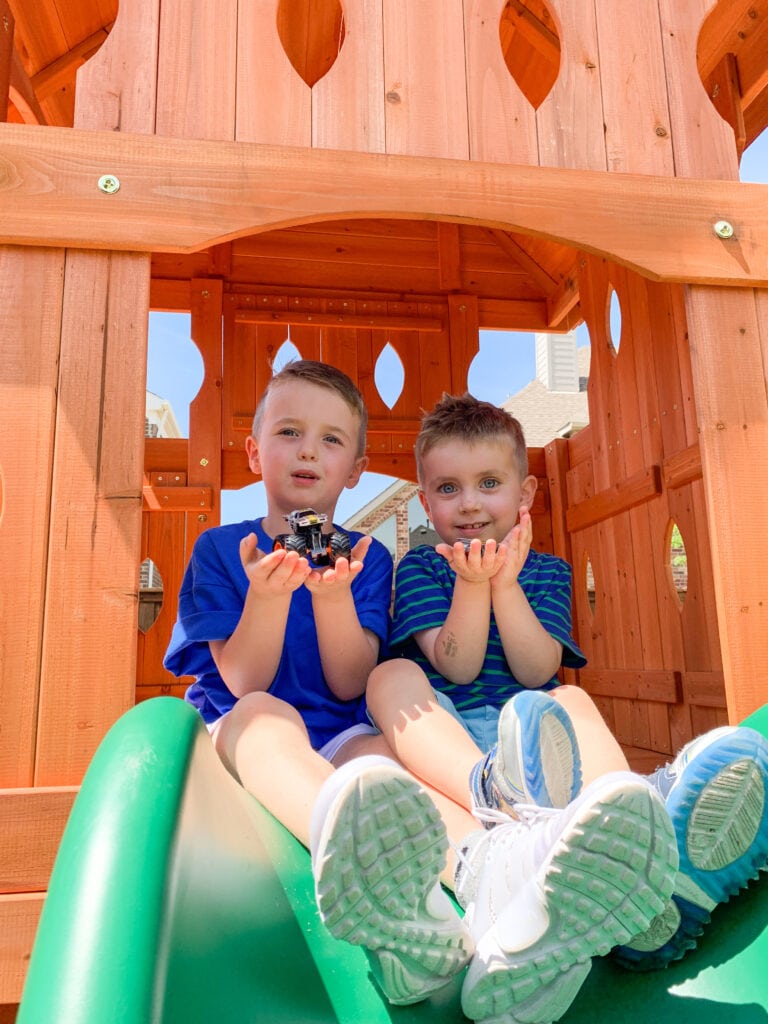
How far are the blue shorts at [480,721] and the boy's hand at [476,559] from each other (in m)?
0.26

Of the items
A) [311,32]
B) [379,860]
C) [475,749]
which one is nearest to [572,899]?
[379,860]

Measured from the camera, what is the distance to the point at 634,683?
12.0 feet

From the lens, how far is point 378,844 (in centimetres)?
88

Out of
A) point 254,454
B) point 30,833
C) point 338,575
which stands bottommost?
point 30,833

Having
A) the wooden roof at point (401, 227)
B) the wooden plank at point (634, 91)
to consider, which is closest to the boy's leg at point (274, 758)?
the wooden plank at point (634, 91)

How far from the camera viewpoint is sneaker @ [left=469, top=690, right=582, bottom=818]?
1076 mm

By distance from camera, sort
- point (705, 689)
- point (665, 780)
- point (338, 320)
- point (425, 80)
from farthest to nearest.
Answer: point (338, 320) < point (705, 689) < point (425, 80) < point (665, 780)

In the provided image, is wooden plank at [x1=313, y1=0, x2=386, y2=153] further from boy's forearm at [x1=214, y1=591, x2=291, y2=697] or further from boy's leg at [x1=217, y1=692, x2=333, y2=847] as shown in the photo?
boy's leg at [x1=217, y1=692, x2=333, y2=847]

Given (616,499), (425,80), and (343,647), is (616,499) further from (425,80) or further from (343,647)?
(343,647)

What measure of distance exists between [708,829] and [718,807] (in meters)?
0.03

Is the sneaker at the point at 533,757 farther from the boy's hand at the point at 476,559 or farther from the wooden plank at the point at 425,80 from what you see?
the wooden plank at the point at 425,80

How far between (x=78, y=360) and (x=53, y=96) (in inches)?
119

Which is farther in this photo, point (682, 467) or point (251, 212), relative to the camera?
point (682, 467)

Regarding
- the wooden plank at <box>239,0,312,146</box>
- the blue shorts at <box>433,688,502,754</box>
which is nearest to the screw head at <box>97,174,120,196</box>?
the wooden plank at <box>239,0,312,146</box>
